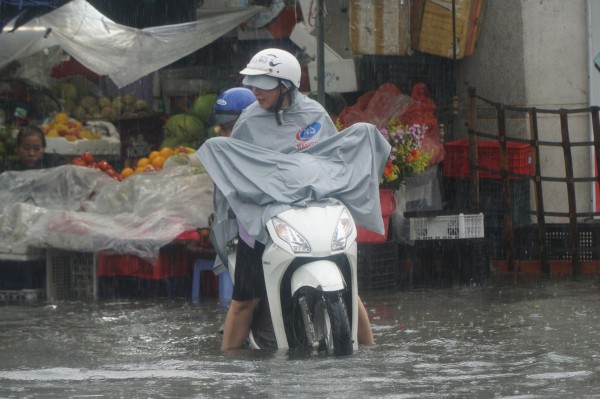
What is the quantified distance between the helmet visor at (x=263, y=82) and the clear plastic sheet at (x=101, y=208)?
3593 millimetres

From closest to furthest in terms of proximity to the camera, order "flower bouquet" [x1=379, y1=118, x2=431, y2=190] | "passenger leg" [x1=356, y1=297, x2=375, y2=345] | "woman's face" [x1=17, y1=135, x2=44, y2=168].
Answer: "passenger leg" [x1=356, y1=297, x2=375, y2=345]
"flower bouquet" [x1=379, y1=118, x2=431, y2=190]
"woman's face" [x1=17, y1=135, x2=44, y2=168]

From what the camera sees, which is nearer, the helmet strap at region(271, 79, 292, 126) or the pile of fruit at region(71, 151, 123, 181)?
the helmet strap at region(271, 79, 292, 126)

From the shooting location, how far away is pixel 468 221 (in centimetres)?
1138

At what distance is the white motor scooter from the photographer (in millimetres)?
6590

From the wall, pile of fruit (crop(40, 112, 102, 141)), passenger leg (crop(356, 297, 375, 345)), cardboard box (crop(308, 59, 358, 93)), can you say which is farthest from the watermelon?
passenger leg (crop(356, 297, 375, 345))

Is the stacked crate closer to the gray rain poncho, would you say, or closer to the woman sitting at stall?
the woman sitting at stall

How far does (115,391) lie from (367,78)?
738cm

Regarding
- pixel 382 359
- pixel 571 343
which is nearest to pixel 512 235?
pixel 571 343

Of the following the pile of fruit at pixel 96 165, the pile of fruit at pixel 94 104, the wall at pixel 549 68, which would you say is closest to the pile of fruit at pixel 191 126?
the pile of fruit at pixel 94 104

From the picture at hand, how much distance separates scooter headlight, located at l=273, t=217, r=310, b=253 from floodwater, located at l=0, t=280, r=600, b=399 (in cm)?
62

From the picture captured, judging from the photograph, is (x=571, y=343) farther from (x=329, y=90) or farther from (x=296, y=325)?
(x=329, y=90)

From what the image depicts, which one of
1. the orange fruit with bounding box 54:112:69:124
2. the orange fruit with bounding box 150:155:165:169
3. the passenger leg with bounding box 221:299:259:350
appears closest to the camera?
the passenger leg with bounding box 221:299:259:350

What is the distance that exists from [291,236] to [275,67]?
108 cm

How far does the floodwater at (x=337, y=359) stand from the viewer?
5.96 meters
